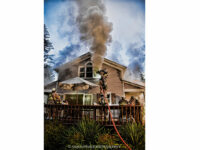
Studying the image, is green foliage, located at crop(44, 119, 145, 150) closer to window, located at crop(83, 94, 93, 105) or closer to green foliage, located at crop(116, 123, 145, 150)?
green foliage, located at crop(116, 123, 145, 150)

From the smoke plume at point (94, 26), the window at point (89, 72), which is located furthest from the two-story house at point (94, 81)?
the smoke plume at point (94, 26)

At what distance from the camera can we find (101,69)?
8.92ft

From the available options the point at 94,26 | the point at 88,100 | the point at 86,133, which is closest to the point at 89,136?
the point at 86,133

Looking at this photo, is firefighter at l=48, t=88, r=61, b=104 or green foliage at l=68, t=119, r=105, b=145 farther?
firefighter at l=48, t=88, r=61, b=104

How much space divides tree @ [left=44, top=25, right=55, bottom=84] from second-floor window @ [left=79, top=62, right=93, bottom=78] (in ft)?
1.31

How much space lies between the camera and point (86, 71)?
2.72 meters

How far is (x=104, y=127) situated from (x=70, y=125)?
0.47 meters

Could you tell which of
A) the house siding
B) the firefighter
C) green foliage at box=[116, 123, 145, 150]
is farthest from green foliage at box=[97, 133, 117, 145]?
the firefighter

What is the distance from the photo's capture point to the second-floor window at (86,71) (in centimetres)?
270

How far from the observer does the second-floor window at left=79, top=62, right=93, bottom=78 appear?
8.86 ft

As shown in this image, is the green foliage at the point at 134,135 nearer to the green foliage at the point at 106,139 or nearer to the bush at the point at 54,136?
the green foliage at the point at 106,139

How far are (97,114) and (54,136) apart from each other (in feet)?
2.18

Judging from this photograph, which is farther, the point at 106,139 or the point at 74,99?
the point at 74,99

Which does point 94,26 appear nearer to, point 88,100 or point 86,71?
point 86,71
